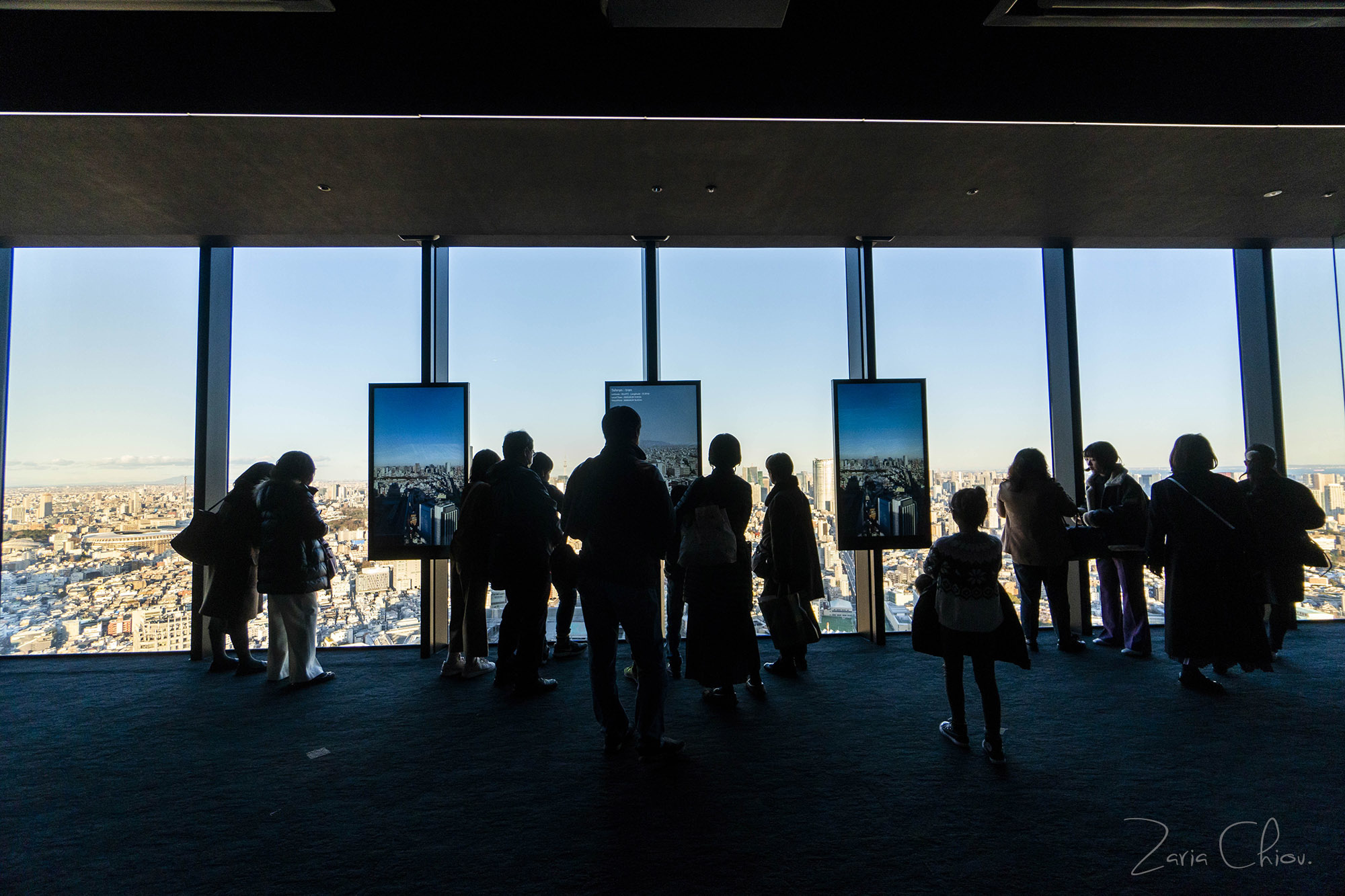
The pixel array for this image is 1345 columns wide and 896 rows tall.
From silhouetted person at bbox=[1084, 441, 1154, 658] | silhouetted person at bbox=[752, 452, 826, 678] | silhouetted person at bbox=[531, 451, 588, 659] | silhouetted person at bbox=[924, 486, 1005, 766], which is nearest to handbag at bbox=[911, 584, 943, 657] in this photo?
silhouetted person at bbox=[924, 486, 1005, 766]

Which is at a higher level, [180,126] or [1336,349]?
[180,126]

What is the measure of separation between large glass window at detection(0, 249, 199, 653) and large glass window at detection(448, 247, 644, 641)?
245cm

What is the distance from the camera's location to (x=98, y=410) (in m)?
5.64

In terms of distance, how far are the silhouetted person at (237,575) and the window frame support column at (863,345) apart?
16.1 ft

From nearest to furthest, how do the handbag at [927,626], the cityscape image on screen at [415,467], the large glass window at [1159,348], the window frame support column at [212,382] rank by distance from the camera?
the handbag at [927,626] < the cityscape image on screen at [415,467] < the window frame support column at [212,382] < the large glass window at [1159,348]

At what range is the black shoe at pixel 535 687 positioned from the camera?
13.5ft

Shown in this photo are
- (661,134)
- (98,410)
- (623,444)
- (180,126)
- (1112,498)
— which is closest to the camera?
(623,444)

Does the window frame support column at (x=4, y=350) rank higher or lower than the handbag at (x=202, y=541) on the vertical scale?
higher

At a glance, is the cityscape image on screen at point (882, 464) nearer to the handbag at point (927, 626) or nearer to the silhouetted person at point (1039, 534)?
the silhouetted person at point (1039, 534)

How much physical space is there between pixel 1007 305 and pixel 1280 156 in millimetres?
2235

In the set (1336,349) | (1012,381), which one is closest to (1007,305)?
(1012,381)

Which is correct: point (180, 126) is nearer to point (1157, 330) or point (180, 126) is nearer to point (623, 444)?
point (623, 444)

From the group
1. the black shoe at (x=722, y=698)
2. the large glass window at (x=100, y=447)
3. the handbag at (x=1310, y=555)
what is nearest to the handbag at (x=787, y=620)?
the black shoe at (x=722, y=698)

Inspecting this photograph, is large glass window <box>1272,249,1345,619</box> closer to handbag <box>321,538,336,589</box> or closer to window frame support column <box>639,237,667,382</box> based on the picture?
window frame support column <box>639,237,667,382</box>
